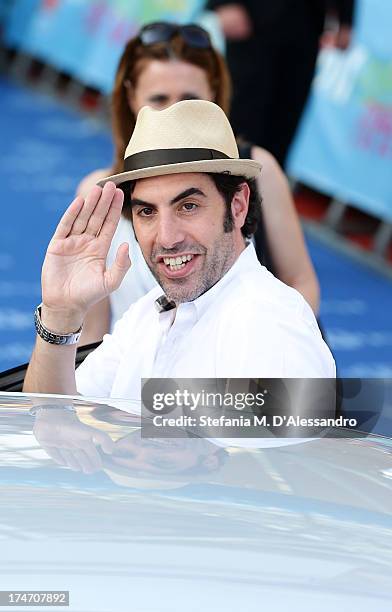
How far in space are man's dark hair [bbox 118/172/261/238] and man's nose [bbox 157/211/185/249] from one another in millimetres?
120

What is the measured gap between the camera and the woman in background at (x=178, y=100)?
3436 millimetres

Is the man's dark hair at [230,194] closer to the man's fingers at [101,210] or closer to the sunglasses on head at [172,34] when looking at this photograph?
the man's fingers at [101,210]

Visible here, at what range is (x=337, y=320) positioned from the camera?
588 cm

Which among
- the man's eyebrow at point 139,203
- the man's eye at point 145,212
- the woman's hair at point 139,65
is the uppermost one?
the woman's hair at point 139,65

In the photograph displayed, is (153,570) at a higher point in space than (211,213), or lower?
lower

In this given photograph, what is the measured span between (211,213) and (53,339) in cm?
43

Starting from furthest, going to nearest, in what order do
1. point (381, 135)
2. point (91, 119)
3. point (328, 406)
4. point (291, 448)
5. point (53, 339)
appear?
1. point (91, 119)
2. point (381, 135)
3. point (53, 339)
4. point (328, 406)
5. point (291, 448)

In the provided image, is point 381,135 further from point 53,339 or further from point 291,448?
point 291,448

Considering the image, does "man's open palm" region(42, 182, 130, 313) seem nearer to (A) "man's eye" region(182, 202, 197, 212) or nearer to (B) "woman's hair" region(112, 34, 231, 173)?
(A) "man's eye" region(182, 202, 197, 212)

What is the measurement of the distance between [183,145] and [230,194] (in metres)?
0.15

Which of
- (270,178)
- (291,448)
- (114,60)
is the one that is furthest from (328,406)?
(114,60)

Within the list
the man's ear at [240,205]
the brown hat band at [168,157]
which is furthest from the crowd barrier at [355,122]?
the brown hat band at [168,157]

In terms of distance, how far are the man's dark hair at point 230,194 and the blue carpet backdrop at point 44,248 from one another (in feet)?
7.84

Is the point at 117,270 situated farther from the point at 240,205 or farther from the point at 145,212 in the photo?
the point at 240,205
